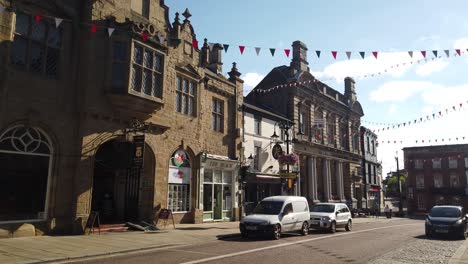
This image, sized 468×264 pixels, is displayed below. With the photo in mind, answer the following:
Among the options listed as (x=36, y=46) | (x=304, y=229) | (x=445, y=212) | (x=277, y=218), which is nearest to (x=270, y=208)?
(x=277, y=218)

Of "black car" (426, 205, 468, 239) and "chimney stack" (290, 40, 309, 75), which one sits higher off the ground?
"chimney stack" (290, 40, 309, 75)

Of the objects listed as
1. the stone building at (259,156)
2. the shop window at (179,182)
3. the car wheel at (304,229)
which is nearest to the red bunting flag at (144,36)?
the shop window at (179,182)

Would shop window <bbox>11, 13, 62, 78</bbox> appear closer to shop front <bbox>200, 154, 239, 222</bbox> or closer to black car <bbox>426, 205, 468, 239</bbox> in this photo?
shop front <bbox>200, 154, 239, 222</bbox>

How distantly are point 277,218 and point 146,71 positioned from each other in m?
8.88

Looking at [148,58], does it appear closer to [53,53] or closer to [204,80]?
[53,53]

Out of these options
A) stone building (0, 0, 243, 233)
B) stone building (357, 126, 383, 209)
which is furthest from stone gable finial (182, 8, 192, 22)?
stone building (357, 126, 383, 209)

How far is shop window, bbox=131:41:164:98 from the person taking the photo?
17312 millimetres

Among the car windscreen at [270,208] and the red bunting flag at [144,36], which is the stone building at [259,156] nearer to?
the car windscreen at [270,208]

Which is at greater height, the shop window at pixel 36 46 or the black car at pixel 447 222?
the shop window at pixel 36 46

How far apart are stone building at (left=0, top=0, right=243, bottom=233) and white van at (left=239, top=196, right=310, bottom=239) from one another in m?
5.10

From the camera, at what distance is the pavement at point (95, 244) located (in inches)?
409

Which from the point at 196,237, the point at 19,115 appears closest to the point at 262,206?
the point at 196,237

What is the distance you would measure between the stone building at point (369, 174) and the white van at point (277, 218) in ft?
98.5

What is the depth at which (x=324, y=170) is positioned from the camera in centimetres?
3822
